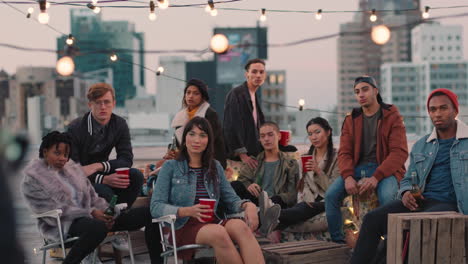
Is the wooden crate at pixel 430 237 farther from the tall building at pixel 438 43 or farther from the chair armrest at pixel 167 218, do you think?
the tall building at pixel 438 43

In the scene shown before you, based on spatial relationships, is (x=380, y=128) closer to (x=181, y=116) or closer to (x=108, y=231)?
(x=181, y=116)

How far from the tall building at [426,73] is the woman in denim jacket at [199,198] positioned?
479ft

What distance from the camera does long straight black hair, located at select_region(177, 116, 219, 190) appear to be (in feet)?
14.5

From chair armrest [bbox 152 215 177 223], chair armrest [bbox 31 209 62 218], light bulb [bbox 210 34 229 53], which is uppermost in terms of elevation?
light bulb [bbox 210 34 229 53]

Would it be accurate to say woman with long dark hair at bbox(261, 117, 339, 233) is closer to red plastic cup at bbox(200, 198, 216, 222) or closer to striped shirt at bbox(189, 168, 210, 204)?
striped shirt at bbox(189, 168, 210, 204)

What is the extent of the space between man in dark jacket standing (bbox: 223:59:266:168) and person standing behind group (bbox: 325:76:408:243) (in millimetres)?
1001

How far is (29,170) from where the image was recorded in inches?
170

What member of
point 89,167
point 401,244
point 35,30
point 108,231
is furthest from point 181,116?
point 35,30

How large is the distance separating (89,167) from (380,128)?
204cm

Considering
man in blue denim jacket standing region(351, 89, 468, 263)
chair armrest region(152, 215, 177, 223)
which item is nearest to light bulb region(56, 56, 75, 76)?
chair armrest region(152, 215, 177, 223)

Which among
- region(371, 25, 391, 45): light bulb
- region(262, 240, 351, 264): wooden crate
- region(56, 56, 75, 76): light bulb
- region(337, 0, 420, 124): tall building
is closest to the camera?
region(262, 240, 351, 264): wooden crate

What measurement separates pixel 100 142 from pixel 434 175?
2.29 metres

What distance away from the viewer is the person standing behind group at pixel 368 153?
498 centimetres

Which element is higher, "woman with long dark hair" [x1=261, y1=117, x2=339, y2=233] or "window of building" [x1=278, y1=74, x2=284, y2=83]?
"window of building" [x1=278, y1=74, x2=284, y2=83]
